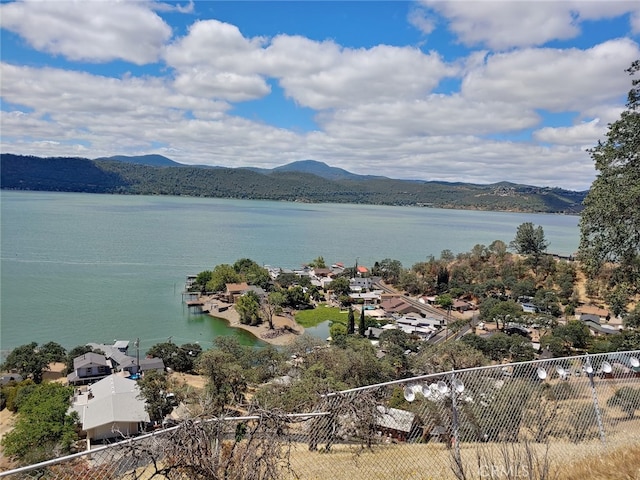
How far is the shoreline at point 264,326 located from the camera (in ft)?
89.8

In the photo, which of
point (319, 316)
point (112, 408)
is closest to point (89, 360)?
point (112, 408)

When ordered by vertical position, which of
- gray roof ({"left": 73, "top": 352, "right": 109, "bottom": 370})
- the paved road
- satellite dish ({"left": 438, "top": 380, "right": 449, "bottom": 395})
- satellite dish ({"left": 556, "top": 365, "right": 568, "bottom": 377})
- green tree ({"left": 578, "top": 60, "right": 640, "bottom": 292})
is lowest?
the paved road

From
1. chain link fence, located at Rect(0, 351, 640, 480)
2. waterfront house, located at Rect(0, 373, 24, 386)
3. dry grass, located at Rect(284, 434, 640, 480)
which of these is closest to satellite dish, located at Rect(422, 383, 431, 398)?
chain link fence, located at Rect(0, 351, 640, 480)

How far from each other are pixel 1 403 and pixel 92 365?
3.51 metres

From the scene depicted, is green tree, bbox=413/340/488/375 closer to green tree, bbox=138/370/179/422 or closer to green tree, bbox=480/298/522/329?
green tree, bbox=138/370/179/422

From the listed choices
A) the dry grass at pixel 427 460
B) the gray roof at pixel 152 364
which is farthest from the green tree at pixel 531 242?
the dry grass at pixel 427 460

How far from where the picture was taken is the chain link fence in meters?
3.04

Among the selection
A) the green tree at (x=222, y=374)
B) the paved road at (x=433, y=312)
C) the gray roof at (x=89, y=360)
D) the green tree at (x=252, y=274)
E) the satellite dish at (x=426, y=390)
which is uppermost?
the satellite dish at (x=426, y=390)

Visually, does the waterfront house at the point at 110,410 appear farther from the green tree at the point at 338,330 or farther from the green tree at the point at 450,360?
the green tree at the point at 338,330

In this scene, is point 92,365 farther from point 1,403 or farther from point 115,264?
point 115,264

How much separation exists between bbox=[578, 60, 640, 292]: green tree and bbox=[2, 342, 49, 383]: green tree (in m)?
21.3

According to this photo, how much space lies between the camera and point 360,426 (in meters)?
3.96

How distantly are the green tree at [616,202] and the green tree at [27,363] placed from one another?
70.0ft

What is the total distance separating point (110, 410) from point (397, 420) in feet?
39.5
